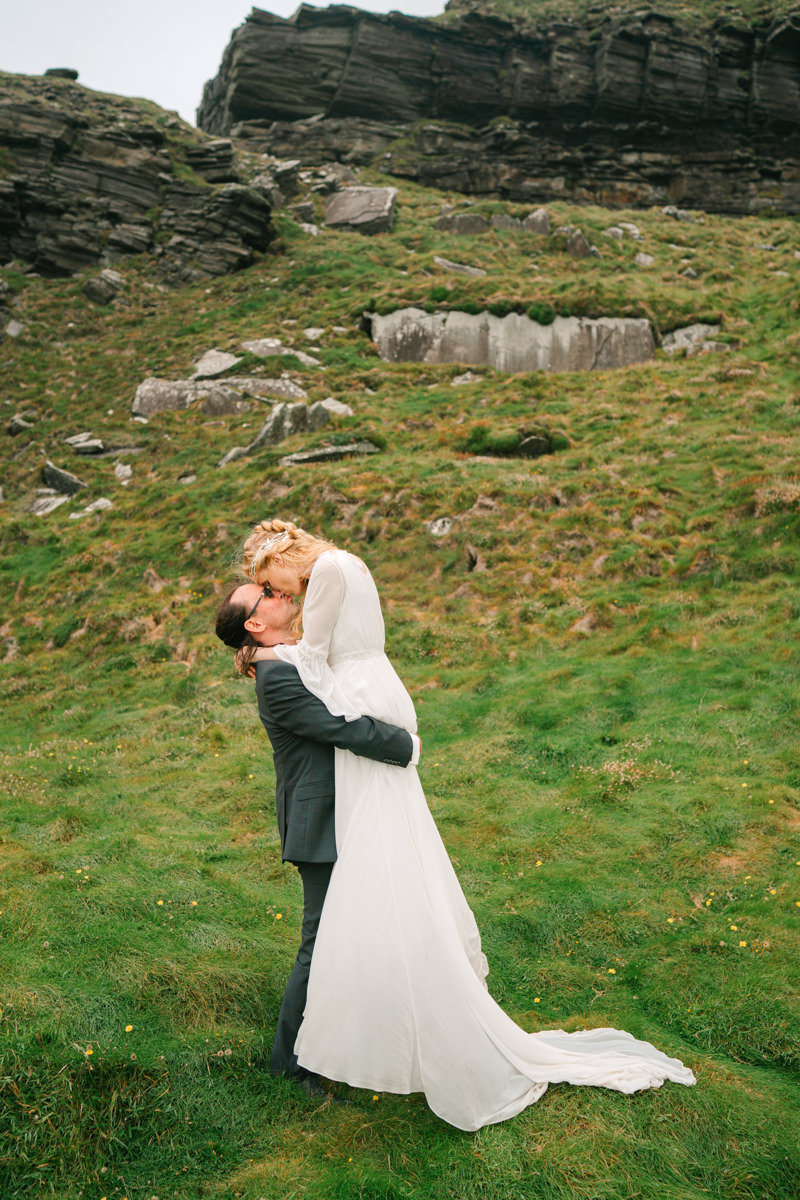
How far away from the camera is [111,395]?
1147 inches

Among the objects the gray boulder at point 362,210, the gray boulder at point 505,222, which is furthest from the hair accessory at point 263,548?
the gray boulder at point 505,222

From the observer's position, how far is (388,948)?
166 inches

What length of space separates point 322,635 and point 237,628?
0.67 meters

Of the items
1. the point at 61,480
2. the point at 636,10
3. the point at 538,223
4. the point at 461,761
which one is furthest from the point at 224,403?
the point at 636,10

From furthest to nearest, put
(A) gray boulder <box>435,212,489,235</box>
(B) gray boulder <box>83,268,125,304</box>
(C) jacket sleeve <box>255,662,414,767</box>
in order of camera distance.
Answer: (A) gray boulder <box>435,212,489,235</box>, (B) gray boulder <box>83,268,125,304</box>, (C) jacket sleeve <box>255,662,414,767</box>

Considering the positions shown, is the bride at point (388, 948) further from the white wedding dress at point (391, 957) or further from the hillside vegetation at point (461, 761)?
the hillside vegetation at point (461, 761)

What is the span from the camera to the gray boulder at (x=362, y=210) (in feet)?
145

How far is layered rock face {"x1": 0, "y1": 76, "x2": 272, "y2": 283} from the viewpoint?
38.9m

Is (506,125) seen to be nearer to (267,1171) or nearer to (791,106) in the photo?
(791,106)

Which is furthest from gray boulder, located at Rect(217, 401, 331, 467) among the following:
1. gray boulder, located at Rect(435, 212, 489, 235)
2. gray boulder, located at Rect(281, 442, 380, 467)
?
gray boulder, located at Rect(435, 212, 489, 235)

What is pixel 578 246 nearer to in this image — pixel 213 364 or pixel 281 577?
pixel 213 364

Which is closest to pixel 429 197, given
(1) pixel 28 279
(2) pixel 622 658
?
(1) pixel 28 279

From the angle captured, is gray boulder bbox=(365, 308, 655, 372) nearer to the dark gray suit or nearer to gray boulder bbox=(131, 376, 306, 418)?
gray boulder bbox=(131, 376, 306, 418)

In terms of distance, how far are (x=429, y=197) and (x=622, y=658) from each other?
49.2 m
